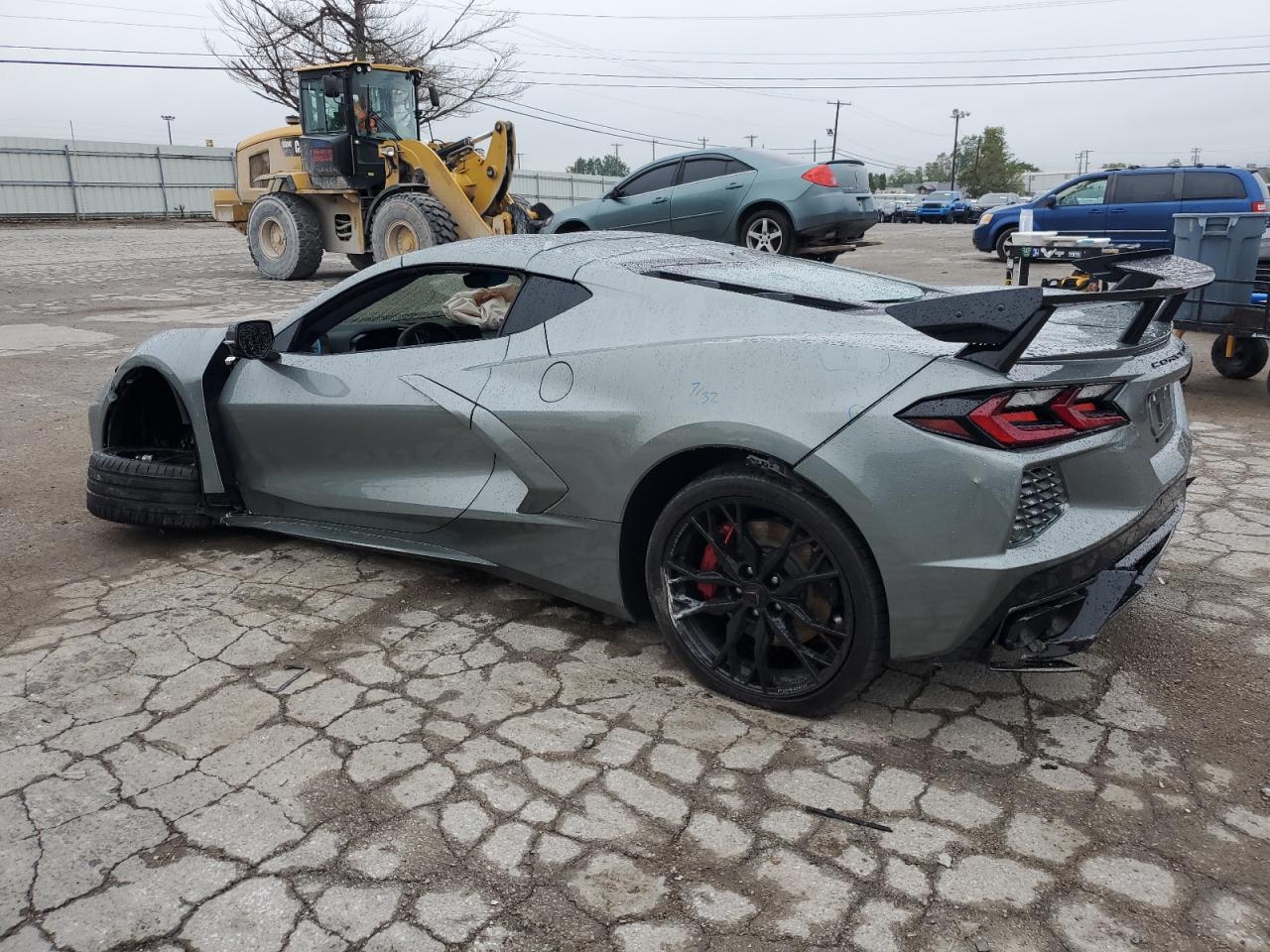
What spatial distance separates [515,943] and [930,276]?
47.6 ft

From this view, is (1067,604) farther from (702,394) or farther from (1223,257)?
→ (1223,257)

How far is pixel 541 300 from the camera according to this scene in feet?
10.9

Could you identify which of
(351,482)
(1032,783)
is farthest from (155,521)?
(1032,783)

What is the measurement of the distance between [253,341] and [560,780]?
89.7 inches

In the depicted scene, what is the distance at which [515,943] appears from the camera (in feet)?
6.59

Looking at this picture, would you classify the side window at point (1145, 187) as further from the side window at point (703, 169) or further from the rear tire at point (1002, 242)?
the side window at point (703, 169)

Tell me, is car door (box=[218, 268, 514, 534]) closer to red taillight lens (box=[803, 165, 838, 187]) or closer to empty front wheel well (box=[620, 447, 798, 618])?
empty front wheel well (box=[620, 447, 798, 618])

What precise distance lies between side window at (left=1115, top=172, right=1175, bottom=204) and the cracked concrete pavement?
13.5m

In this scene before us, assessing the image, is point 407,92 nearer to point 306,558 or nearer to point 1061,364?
point 306,558

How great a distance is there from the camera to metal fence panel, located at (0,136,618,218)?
106 ft

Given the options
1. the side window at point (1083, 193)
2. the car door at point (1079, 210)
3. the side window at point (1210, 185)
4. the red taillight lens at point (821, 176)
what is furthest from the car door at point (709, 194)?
the side window at point (1210, 185)

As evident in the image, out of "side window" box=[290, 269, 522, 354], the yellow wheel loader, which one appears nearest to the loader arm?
the yellow wheel loader

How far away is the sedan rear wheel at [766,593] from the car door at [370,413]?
831 millimetres

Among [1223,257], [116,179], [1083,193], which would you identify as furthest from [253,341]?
[116,179]
